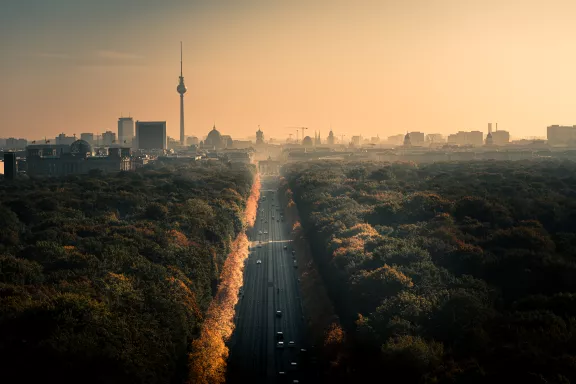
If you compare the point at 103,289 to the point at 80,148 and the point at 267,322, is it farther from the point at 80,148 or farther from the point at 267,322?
the point at 80,148

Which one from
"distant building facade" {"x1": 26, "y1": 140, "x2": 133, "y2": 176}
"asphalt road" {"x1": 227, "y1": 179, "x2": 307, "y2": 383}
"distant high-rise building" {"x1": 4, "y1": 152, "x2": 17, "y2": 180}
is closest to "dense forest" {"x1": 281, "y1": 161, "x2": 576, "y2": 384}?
"asphalt road" {"x1": 227, "y1": 179, "x2": 307, "y2": 383}

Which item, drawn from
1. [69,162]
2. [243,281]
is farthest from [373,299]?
[69,162]

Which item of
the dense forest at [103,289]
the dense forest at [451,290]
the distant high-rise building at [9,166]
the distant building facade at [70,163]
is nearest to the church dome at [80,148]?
the distant building facade at [70,163]

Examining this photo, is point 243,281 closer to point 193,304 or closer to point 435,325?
point 193,304

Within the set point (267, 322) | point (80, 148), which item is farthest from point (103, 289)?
point (80, 148)

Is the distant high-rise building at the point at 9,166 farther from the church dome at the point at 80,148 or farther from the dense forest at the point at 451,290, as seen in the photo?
the dense forest at the point at 451,290

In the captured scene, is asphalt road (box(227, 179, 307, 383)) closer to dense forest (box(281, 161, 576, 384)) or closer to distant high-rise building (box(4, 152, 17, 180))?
dense forest (box(281, 161, 576, 384))
